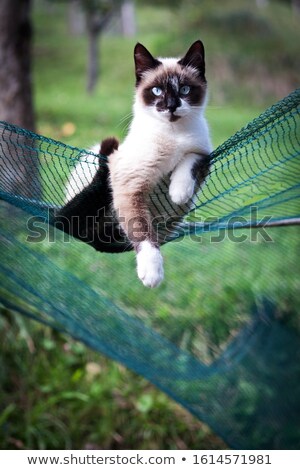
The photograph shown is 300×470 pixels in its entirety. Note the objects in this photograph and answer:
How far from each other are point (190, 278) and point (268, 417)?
0.73 meters

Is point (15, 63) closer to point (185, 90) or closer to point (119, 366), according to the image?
point (119, 366)

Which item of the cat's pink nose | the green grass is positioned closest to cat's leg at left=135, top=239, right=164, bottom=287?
the cat's pink nose

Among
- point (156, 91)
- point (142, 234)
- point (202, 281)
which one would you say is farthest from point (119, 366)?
point (156, 91)

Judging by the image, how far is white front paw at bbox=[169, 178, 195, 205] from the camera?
171 centimetres

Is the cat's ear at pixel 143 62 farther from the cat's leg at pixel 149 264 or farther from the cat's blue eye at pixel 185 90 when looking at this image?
the cat's leg at pixel 149 264

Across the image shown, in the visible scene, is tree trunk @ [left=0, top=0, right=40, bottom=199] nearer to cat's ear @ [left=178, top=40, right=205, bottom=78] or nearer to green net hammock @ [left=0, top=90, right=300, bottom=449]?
green net hammock @ [left=0, top=90, right=300, bottom=449]

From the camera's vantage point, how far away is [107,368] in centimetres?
328

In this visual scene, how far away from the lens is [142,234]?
1.73 m

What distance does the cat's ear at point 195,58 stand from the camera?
5.60 feet

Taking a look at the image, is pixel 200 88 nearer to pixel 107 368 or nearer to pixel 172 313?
pixel 172 313

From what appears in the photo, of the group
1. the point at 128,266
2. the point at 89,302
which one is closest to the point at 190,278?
the point at 128,266

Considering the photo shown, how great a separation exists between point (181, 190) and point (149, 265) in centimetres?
23

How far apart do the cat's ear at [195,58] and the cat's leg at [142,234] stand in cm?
38

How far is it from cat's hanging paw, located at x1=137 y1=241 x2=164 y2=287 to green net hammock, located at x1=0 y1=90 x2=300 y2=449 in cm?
22
